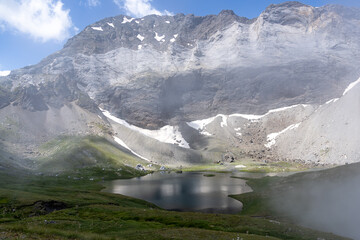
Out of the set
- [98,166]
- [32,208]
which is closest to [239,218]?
[32,208]

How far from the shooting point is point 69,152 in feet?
630

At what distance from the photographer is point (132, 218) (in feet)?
145

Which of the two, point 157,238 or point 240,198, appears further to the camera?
point 240,198

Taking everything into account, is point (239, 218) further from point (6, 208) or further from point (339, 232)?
point (6, 208)

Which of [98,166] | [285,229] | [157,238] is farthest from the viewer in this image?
[98,166]

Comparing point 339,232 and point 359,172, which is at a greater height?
point 359,172

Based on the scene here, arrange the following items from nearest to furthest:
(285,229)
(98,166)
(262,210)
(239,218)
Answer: (285,229), (239,218), (262,210), (98,166)

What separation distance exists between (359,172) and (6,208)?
72.4m

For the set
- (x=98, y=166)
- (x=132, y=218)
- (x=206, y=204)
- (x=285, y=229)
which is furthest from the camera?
(x=98, y=166)

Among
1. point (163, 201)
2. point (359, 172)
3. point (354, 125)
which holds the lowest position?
point (163, 201)

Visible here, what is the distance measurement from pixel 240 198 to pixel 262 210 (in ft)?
57.7

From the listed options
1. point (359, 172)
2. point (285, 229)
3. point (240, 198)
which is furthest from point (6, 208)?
point (359, 172)

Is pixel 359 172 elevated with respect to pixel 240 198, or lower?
elevated

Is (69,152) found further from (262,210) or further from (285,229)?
(285,229)
